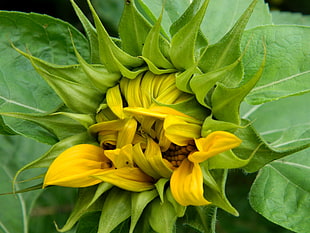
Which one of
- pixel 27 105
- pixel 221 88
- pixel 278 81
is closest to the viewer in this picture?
pixel 221 88

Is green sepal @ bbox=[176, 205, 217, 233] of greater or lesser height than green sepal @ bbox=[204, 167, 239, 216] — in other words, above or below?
below

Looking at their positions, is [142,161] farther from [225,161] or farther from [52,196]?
[52,196]

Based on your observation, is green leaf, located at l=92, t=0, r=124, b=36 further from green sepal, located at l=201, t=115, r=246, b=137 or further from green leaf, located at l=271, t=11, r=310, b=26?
green sepal, located at l=201, t=115, r=246, b=137

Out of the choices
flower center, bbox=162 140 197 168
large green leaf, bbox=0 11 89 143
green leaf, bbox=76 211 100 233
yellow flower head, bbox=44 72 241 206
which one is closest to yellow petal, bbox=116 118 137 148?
yellow flower head, bbox=44 72 241 206

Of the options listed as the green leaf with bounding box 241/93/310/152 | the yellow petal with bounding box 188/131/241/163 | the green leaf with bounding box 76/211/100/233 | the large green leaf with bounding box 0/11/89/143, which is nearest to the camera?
the yellow petal with bounding box 188/131/241/163

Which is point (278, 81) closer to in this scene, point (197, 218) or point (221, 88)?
point (221, 88)

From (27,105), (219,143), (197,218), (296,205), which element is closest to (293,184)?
(296,205)

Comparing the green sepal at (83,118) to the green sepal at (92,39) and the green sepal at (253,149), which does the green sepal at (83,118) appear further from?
the green sepal at (253,149)
